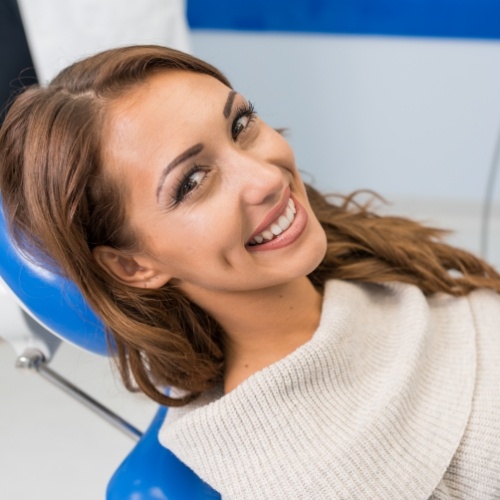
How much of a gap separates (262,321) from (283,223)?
0.17m

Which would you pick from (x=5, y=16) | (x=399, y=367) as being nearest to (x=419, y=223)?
(x=399, y=367)

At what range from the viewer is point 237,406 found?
0.88 meters

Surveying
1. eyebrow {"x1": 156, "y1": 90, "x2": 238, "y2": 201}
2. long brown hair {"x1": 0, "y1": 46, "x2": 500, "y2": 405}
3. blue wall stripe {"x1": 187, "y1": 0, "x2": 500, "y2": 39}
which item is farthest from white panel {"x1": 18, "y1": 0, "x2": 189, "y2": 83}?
eyebrow {"x1": 156, "y1": 90, "x2": 238, "y2": 201}

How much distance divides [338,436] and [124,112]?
1.50ft

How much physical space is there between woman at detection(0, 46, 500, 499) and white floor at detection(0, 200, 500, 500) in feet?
1.61

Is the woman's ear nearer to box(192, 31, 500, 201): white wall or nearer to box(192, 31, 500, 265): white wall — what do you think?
box(192, 31, 500, 265): white wall

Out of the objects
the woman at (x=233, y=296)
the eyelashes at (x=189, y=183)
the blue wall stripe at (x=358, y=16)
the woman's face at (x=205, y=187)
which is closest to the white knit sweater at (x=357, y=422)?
the woman at (x=233, y=296)

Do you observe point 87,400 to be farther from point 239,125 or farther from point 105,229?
point 239,125

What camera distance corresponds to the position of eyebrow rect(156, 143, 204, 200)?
0.79 m

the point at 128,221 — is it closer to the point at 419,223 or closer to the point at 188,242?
the point at 188,242

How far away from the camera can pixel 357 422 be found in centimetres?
87

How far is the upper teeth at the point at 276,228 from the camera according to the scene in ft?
2.76

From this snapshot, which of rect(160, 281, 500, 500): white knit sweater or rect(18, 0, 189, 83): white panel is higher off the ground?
rect(18, 0, 189, 83): white panel

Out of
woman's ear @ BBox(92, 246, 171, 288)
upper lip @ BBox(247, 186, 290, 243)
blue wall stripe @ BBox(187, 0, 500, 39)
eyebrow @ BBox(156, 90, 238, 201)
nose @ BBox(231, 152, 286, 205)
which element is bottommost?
woman's ear @ BBox(92, 246, 171, 288)
